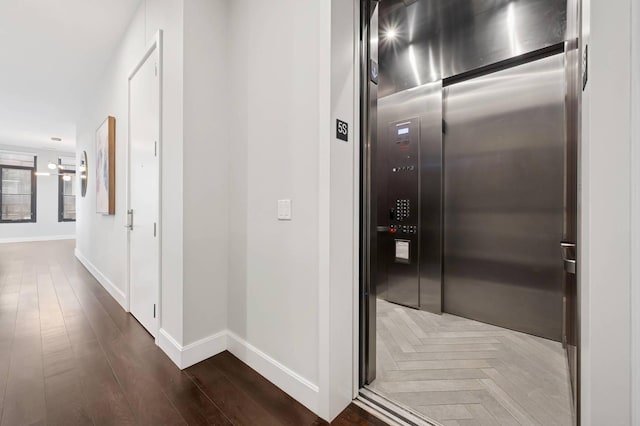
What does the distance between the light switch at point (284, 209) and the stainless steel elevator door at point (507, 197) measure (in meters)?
1.91

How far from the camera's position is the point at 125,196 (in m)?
2.82

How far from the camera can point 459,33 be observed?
251 cm

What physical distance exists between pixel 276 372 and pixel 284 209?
3.29ft

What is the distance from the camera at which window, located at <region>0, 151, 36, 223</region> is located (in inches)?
306

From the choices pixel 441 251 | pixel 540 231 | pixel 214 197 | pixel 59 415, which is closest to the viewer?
pixel 59 415

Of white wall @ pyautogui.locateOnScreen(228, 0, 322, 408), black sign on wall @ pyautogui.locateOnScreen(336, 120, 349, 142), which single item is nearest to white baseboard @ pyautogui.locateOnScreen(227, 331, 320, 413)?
white wall @ pyautogui.locateOnScreen(228, 0, 322, 408)

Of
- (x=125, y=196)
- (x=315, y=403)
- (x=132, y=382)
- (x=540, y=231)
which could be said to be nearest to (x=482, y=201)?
(x=540, y=231)

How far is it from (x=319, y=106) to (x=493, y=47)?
210 cm

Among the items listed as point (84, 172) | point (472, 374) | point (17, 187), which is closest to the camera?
point (472, 374)

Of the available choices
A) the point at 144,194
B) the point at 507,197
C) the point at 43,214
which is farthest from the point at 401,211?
the point at 43,214

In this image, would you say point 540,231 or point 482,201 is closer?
point 540,231

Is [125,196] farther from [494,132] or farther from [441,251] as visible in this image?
[494,132]

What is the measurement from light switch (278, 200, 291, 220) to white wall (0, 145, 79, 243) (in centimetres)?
1078

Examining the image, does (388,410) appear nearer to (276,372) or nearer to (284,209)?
(276,372)
